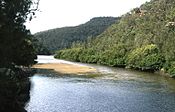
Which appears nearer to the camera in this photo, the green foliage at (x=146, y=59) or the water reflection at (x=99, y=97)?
the water reflection at (x=99, y=97)

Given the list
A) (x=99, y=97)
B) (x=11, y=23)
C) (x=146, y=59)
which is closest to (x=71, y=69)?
(x=146, y=59)

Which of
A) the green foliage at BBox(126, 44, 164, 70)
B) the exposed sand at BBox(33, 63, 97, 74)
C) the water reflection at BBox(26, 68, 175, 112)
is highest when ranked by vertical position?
the green foliage at BBox(126, 44, 164, 70)

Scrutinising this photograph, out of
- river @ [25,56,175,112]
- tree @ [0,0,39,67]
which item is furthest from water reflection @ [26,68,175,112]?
tree @ [0,0,39,67]

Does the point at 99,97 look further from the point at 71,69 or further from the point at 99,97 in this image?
the point at 71,69

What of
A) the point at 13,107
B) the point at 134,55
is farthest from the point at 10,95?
the point at 134,55

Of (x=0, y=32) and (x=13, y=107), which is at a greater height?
(x=0, y=32)

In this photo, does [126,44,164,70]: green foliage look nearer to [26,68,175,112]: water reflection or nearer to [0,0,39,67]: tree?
[26,68,175,112]: water reflection

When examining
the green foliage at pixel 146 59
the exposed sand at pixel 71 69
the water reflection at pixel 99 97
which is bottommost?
the water reflection at pixel 99 97

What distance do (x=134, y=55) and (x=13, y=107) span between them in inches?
5202

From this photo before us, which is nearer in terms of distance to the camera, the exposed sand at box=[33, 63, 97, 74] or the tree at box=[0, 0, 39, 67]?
the tree at box=[0, 0, 39, 67]

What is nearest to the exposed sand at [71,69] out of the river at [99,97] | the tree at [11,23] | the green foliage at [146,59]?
the green foliage at [146,59]

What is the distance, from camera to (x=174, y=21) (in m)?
191

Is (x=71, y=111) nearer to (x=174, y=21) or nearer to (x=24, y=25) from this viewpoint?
(x=24, y=25)

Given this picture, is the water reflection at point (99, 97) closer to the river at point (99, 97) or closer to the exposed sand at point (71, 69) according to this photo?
the river at point (99, 97)
